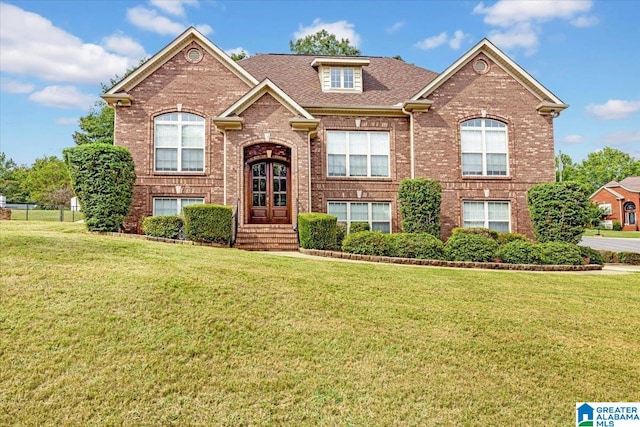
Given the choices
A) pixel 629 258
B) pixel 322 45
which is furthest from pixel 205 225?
pixel 322 45

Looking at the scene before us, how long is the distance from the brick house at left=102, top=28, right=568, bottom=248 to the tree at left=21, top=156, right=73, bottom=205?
34.9 metres

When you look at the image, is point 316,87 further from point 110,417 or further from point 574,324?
point 110,417

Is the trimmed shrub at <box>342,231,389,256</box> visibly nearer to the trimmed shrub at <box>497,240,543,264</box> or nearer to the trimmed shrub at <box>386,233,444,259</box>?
the trimmed shrub at <box>386,233,444,259</box>

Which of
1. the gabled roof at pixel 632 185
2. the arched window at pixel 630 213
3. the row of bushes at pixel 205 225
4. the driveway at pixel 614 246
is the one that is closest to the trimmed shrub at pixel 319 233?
the row of bushes at pixel 205 225

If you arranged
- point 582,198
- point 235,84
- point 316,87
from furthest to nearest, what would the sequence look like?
point 316,87, point 235,84, point 582,198

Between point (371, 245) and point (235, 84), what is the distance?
8.89 m

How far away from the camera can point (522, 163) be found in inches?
750

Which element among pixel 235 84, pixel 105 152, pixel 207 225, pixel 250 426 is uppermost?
pixel 235 84

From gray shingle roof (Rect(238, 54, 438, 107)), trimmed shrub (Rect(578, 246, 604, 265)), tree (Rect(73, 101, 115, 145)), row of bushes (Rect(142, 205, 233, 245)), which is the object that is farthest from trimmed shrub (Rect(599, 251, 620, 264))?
tree (Rect(73, 101, 115, 145))

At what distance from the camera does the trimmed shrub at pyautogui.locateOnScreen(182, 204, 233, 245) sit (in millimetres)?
14469

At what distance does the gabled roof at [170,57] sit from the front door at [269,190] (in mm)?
3244

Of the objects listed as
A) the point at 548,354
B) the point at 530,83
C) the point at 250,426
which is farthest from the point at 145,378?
the point at 530,83

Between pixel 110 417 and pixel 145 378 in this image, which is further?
pixel 145 378

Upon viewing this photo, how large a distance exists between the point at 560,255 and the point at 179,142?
13456 mm
